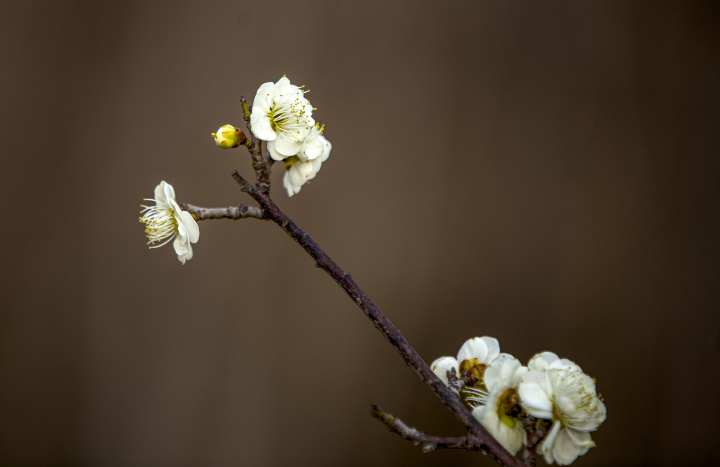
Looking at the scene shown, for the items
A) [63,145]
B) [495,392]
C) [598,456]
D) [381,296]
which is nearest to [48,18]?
[63,145]

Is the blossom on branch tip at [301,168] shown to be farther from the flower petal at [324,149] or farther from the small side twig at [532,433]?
the small side twig at [532,433]

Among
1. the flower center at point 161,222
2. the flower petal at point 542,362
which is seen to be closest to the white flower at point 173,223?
the flower center at point 161,222

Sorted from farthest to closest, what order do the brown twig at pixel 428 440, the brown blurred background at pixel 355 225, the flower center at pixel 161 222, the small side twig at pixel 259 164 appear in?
the brown blurred background at pixel 355 225 → the flower center at pixel 161 222 → the small side twig at pixel 259 164 → the brown twig at pixel 428 440

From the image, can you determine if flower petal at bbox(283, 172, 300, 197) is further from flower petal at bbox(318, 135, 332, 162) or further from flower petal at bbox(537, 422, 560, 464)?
flower petal at bbox(537, 422, 560, 464)

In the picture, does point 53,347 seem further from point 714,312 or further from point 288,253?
point 714,312

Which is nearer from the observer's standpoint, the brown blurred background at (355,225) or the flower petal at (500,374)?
the flower petal at (500,374)

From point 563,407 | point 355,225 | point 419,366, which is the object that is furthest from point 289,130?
point 355,225

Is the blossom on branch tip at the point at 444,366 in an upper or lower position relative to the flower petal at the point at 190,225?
lower
